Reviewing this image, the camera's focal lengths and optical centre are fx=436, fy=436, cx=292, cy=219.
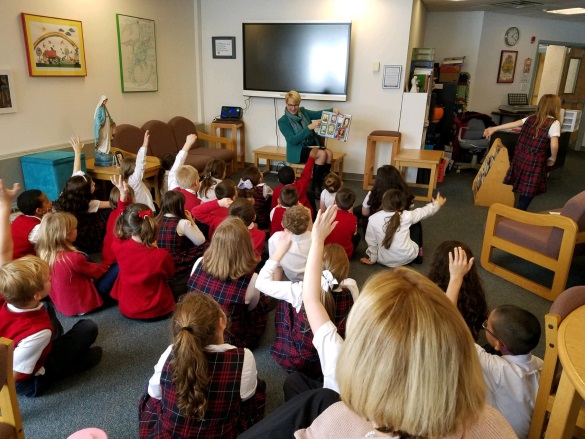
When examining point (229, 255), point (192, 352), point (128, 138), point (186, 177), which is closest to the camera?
point (192, 352)

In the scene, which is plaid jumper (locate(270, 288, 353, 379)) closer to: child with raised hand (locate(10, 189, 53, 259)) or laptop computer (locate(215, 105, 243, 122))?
child with raised hand (locate(10, 189, 53, 259))

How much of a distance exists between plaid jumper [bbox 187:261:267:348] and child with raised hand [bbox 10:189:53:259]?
1.16 m

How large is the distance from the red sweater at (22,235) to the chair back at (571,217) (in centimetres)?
350

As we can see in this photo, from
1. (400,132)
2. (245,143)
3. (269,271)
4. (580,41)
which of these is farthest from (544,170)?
(580,41)

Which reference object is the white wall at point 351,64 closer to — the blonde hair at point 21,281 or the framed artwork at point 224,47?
the framed artwork at point 224,47

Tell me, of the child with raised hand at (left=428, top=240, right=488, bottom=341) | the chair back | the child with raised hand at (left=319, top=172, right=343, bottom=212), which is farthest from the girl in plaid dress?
the child with raised hand at (left=428, top=240, right=488, bottom=341)

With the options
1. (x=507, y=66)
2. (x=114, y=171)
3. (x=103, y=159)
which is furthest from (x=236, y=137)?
(x=507, y=66)

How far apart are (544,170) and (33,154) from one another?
498 centimetres

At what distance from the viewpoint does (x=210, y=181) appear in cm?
385

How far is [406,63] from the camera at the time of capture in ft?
18.9

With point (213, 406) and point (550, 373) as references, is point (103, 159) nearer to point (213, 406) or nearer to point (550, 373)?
point (213, 406)

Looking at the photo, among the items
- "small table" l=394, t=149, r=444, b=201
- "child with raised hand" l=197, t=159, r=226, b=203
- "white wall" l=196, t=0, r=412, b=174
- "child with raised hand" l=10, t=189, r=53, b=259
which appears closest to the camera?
"child with raised hand" l=10, t=189, r=53, b=259

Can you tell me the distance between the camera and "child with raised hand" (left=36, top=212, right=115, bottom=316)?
2.48m

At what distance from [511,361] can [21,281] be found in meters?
1.97
